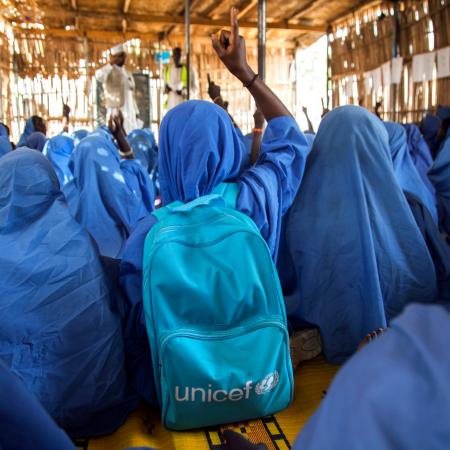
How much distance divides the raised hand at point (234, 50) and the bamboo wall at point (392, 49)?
6.46 meters

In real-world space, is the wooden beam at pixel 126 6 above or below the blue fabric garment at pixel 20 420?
above

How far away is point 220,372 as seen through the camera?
150 cm

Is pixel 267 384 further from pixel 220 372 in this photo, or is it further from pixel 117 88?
pixel 117 88

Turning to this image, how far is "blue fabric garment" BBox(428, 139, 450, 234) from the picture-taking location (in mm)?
2922

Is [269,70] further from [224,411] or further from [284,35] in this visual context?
[224,411]

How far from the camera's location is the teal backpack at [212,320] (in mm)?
1494

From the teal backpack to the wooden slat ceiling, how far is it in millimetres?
7807

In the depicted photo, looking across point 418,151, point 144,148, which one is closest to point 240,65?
point 418,151

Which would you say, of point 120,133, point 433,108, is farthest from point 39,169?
point 433,108

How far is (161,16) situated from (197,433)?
9322 mm

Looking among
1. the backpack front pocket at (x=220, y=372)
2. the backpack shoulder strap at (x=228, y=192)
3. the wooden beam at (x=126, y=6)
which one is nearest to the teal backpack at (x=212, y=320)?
the backpack front pocket at (x=220, y=372)

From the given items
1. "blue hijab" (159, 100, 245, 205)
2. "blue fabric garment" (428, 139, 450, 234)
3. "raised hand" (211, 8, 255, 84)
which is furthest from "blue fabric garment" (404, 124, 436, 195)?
"blue hijab" (159, 100, 245, 205)

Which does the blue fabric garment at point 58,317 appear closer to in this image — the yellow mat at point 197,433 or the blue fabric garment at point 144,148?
the yellow mat at point 197,433

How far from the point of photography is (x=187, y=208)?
156cm
